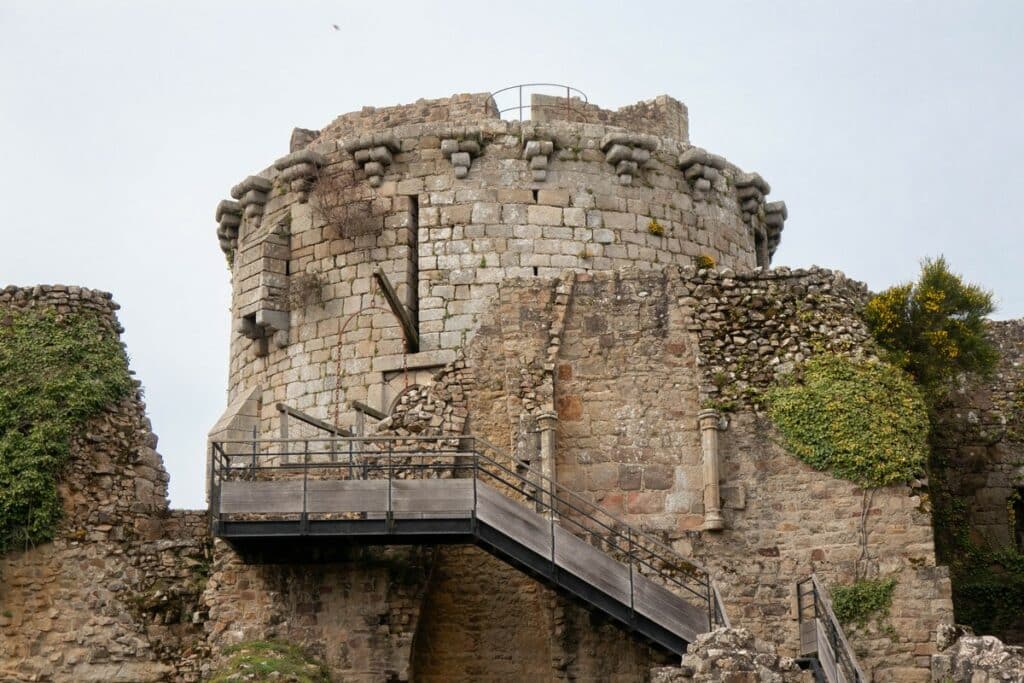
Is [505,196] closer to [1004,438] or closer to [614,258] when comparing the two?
[614,258]

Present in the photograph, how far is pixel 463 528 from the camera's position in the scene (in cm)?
2428

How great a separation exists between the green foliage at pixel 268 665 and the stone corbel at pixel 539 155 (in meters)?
7.90

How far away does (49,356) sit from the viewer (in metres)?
27.1

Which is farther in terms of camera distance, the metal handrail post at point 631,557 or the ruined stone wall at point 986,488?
the ruined stone wall at point 986,488

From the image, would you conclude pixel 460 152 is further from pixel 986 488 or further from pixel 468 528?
pixel 986 488

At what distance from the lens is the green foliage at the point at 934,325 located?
27.3m

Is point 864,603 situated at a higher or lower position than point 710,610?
higher

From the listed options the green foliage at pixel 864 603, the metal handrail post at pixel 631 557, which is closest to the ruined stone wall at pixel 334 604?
the metal handrail post at pixel 631 557

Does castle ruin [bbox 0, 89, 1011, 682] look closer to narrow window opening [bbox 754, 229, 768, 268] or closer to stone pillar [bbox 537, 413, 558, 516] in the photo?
stone pillar [bbox 537, 413, 558, 516]

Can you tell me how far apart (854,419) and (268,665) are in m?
7.60

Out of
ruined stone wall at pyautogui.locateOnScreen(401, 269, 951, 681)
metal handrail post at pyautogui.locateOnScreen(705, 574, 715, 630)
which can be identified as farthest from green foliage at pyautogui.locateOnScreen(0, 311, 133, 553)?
metal handrail post at pyautogui.locateOnScreen(705, 574, 715, 630)

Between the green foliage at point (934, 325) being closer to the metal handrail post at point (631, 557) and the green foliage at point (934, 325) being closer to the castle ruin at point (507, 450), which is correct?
the castle ruin at point (507, 450)

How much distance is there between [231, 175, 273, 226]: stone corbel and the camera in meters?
30.9

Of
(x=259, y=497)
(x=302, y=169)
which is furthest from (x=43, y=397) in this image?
(x=302, y=169)
